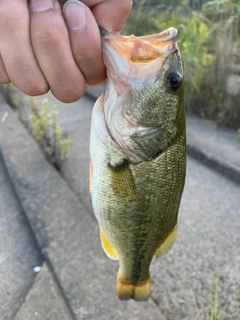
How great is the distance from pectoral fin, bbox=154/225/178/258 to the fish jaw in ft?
1.07

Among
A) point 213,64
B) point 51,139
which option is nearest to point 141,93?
point 51,139

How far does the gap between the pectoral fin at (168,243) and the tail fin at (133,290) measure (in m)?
0.17

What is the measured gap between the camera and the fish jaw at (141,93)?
3.74ft

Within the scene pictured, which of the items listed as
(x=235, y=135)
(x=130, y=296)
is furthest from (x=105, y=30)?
(x=235, y=135)

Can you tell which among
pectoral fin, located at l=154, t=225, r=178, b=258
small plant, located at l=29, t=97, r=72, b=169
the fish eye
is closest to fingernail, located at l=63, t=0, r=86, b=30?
the fish eye

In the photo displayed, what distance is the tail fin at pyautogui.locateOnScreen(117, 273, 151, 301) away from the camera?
5.18 feet

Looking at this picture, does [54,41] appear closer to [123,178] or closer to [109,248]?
[123,178]

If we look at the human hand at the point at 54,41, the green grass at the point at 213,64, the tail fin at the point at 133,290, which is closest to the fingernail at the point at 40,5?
the human hand at the point at 54,41

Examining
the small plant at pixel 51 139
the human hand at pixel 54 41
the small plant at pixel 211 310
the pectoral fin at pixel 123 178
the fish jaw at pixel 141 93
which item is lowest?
the small plant at pixel 51 139

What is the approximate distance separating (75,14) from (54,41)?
0.09 metres

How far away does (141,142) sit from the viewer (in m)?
1.30

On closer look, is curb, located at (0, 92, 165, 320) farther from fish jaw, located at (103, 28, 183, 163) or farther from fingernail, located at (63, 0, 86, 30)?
fingernail, located at (63, 0, 86, 30)

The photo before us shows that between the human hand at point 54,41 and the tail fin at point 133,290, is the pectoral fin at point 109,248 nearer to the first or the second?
the tail fin at point 133,290

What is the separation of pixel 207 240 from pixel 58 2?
A: 82.4 inches
